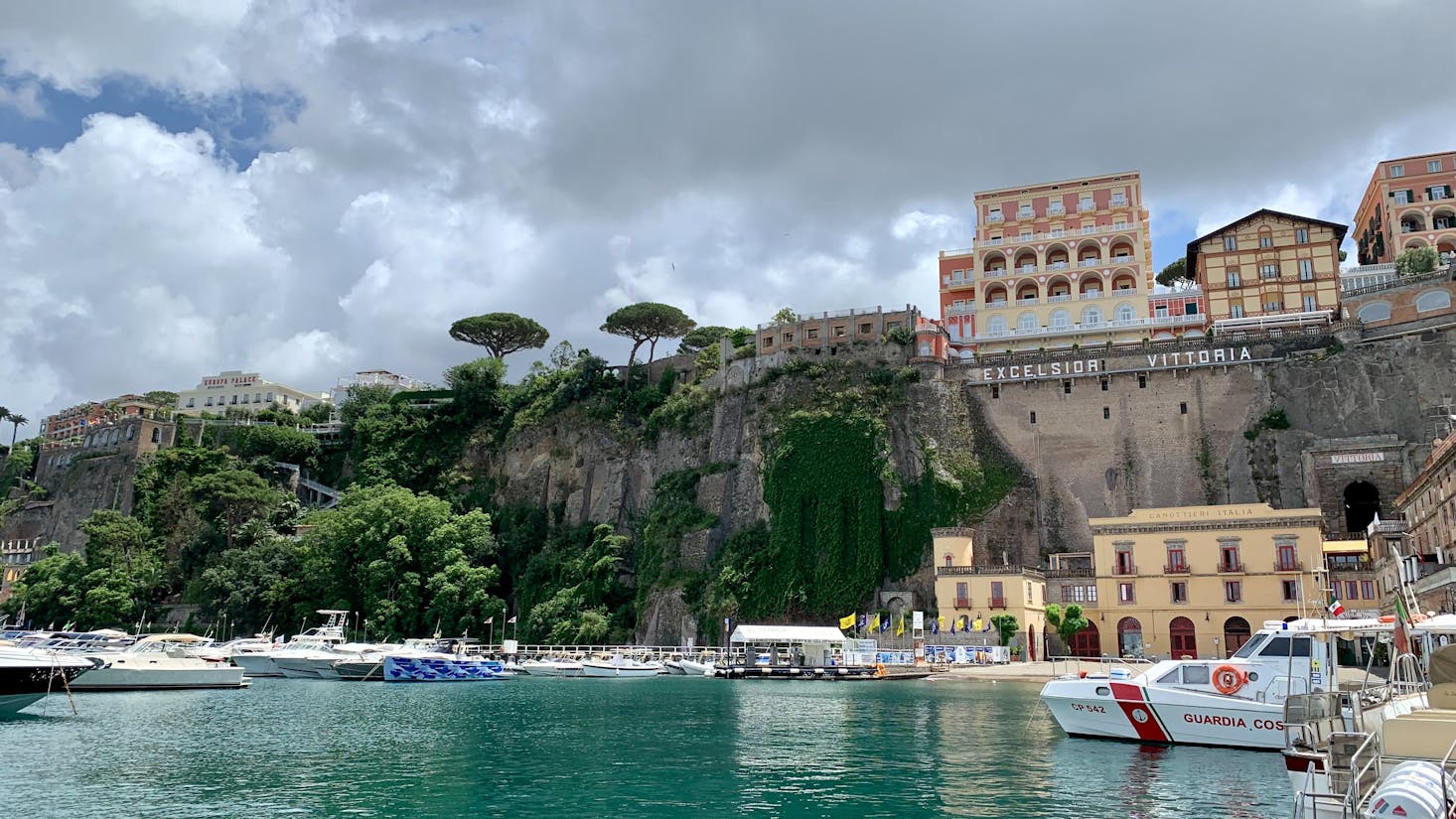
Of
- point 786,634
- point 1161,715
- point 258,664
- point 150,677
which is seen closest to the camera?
point 1161,715

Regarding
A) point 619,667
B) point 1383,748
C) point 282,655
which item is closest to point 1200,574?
point 619,667

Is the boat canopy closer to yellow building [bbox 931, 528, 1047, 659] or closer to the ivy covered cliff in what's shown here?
the ivy covered cliff

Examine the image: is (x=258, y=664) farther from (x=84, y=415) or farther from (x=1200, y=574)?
(x=84, y=415)

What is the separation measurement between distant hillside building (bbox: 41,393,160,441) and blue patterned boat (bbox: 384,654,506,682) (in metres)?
78.0

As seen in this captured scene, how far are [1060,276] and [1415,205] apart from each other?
29.5m

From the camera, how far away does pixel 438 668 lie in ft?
195

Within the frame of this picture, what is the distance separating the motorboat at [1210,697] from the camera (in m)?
26.2

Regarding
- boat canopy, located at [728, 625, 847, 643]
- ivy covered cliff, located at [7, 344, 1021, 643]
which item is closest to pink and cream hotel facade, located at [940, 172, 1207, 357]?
ivy covered cliff, located at [7, 344, 1021, 643]

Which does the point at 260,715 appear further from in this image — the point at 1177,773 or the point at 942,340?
the point at 942,340

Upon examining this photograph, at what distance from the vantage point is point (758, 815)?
19562 millimetres

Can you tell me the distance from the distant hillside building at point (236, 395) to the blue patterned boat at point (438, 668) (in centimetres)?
7890

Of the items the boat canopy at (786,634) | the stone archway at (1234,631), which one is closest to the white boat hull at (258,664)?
the boat canopy at (786,634)

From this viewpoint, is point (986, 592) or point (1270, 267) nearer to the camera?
point (986, 592)

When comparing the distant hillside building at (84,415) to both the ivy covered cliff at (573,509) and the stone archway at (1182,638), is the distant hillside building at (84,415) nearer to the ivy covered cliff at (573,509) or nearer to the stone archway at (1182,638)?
the ivy covered cliff at (573,509)
